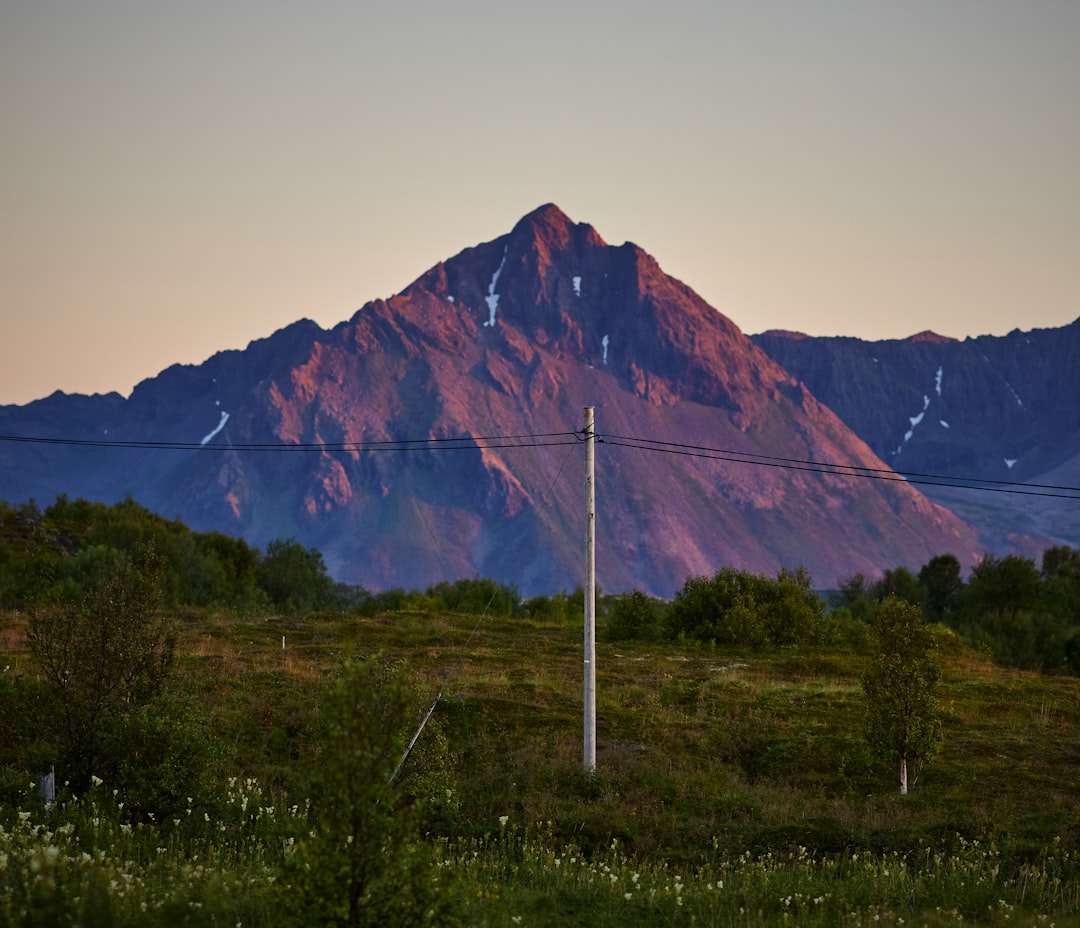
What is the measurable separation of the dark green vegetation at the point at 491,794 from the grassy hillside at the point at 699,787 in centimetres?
8

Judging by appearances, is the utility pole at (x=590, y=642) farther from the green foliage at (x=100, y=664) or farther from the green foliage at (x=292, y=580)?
the green foliage at (x=292, y=580)

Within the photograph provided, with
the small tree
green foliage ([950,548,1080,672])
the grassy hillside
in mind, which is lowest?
green foliage ([950,548,1080,672])

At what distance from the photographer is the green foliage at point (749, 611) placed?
165 feet

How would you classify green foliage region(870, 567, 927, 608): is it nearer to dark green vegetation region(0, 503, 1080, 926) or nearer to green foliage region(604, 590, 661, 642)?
green foliage region(604, 590, 661, 642)

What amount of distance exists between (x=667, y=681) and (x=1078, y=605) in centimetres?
6880

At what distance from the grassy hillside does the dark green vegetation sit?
0.28ft

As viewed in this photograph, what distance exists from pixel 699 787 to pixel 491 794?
4774 mm

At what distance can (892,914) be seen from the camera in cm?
1409

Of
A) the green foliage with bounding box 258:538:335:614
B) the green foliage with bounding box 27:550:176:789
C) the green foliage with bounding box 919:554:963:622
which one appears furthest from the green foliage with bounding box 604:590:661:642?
the green foliage with bounding box 919:554:963:622

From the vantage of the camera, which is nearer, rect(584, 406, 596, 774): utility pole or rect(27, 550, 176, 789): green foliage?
rect(27, 550, 176, 789): green foliage

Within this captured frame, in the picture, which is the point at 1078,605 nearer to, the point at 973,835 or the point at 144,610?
the point at 973,835

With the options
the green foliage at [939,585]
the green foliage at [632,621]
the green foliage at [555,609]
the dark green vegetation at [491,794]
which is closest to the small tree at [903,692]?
the dark green vegetation at [491,794]

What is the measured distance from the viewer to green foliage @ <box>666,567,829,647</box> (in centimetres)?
5034

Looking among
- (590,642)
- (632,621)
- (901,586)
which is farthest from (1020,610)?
(590,642)
